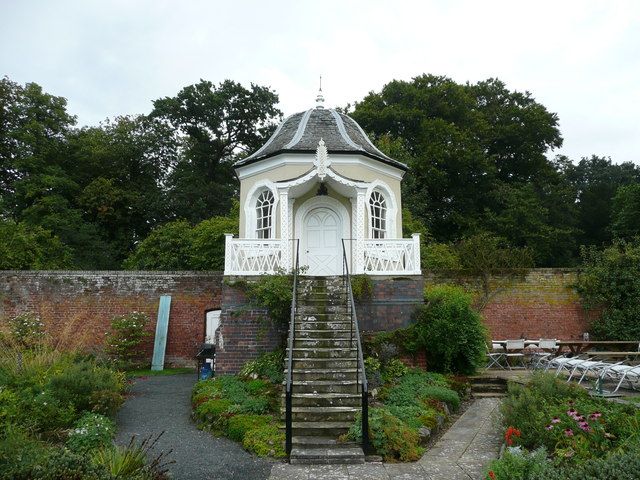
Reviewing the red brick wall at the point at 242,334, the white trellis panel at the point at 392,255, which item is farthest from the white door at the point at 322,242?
the red brick wall at the point at 242,334

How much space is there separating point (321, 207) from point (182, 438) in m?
7.66

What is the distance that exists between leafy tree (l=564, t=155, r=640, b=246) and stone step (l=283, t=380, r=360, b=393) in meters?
24.9

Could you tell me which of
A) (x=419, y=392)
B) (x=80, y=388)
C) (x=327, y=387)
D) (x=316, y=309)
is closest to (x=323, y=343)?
(x=316, y=309)

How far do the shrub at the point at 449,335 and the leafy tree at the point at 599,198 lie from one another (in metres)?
20.9

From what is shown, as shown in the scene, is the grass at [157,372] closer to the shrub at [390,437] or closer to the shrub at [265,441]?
the shrub at [265,441]

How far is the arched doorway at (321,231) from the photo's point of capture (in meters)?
14.2

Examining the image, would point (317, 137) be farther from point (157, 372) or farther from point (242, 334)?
point (157, 372)

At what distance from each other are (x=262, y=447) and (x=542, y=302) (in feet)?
41.5

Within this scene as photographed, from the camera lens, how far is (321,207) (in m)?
14.4

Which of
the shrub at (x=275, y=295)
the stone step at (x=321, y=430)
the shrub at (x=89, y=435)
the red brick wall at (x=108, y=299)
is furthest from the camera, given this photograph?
the red brick wall at (x=108, y=299)

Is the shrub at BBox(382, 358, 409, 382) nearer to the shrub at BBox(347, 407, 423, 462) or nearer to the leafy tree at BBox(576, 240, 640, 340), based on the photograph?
the shrub at BBox(347, 407, 423, 462)

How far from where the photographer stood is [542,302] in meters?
17.1

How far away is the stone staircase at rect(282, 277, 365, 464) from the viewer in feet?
24.6

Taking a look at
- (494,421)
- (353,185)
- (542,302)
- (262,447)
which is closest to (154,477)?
(262,447)
